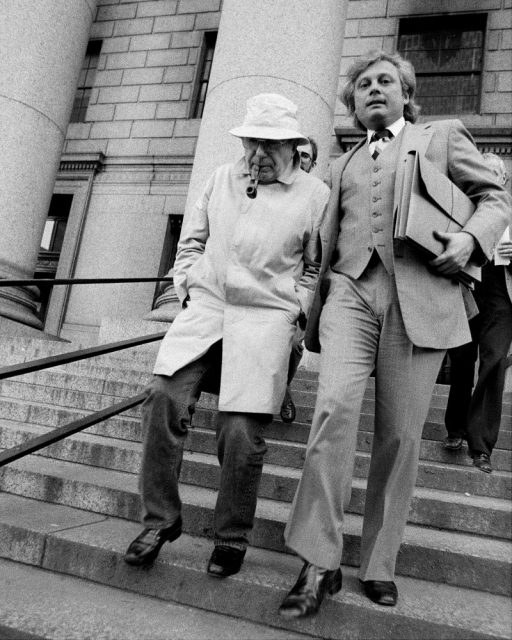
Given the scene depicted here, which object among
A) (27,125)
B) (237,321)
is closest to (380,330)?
(237,321)

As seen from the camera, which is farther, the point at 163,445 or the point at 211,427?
the point at 211,427

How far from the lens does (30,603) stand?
2281 millimetres

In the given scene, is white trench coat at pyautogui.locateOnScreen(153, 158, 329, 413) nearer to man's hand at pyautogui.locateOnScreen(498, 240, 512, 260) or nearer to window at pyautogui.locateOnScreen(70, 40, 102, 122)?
man's hand at pyautogui.locateOnScreen(498, 240, 512, 260)

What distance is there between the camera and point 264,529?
2795 millimetres

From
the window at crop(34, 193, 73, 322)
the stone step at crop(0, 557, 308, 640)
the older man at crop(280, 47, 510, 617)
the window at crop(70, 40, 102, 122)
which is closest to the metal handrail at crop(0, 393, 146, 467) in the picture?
the stone step at crop(0, 557, 308, 640)

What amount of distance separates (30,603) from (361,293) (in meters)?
1.80

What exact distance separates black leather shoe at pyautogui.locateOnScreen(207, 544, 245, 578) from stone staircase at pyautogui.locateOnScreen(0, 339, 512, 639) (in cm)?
4

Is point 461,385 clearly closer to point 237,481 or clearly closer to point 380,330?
point 380,330

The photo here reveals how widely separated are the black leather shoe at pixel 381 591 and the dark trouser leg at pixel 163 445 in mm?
808

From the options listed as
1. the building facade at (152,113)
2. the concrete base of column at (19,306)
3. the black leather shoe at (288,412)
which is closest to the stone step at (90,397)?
the black leather shoe at (288,412)

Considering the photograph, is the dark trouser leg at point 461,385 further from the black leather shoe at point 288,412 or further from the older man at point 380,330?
the older man at point 380,330

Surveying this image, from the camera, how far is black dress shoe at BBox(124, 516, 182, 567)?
235 cm

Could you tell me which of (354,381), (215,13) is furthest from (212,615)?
(215,13)

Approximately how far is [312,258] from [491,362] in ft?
5.88
